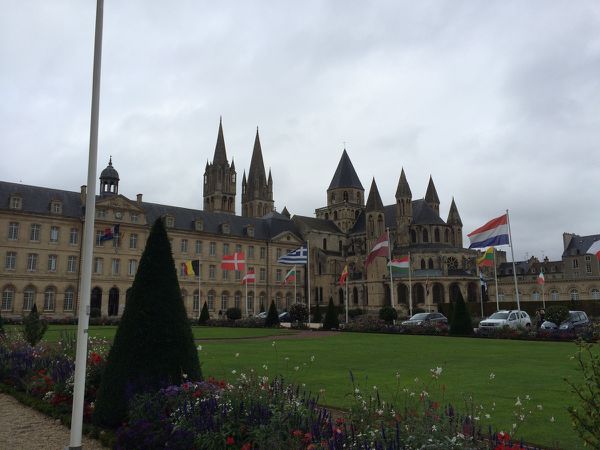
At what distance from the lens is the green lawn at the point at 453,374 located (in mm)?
7895

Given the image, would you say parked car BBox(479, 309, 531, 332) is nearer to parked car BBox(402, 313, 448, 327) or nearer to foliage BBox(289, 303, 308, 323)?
parked car BBox(402, 313, 448, 327)

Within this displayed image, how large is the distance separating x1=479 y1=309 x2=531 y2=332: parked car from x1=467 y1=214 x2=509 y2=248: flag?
440 cm

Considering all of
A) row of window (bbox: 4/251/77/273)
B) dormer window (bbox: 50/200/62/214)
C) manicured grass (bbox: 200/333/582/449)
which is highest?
dormer window (bbox: 50/200/62/214)

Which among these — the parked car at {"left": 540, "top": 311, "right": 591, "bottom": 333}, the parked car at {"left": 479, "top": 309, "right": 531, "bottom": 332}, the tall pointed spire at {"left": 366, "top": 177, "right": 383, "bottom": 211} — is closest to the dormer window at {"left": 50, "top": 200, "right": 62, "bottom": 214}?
the tall pointed spire at {"left": 366, "top": 177, "right": 383, "bottom": 211}

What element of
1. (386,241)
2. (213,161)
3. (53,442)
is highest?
(213,161)

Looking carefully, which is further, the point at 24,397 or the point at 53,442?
the point at 24,397

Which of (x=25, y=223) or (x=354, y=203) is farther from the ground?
(x=354, y=203)

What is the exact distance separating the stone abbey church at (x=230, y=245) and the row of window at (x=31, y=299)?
0.34 feet

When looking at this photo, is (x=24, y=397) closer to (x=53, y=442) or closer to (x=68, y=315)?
(x=53, y=442)

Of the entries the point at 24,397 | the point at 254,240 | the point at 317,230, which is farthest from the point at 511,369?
the point at 317,230

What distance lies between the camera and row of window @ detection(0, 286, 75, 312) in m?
48.4

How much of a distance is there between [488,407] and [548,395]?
6.73 ft

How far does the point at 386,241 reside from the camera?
3816cm

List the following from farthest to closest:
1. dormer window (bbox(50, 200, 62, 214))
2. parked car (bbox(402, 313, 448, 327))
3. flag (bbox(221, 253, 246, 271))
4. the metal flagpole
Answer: dormer window (bbox(50, 200, 62, 214)) < flag (bbox(221, 253, 246, 271)) < parked car (bbox(402, 313, 448, 327)) < the metal flagpole
